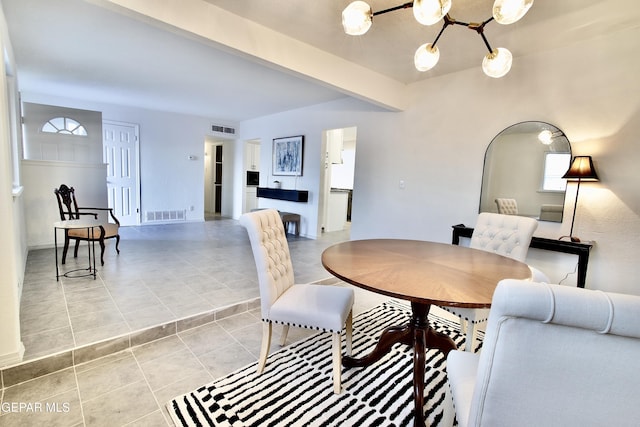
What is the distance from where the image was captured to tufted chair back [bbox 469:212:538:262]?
6.95 feet

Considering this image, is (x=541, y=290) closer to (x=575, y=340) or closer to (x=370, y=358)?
(x=575, y=340)

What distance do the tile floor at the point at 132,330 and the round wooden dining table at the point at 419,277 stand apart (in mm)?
842

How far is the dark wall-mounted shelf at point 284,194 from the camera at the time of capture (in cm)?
572

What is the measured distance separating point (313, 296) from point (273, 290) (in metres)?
0.25

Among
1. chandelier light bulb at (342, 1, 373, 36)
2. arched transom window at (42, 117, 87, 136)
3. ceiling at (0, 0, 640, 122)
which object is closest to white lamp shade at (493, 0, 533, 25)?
chandelier light bulb at (342, 1, 373, 36)

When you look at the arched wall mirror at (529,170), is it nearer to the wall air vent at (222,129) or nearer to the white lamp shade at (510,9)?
the white lamp shade at (510,9)

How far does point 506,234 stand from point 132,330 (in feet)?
9.12

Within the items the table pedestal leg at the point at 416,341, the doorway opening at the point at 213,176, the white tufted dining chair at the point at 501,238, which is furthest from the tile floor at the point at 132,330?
the doorway opening at the point at 213,176

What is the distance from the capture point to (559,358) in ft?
2.12

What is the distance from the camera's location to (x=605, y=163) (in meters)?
Result: 2.61

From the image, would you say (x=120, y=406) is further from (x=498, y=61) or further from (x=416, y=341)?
(x=498, y=61)

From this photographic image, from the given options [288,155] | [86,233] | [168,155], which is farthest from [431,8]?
[168,155]

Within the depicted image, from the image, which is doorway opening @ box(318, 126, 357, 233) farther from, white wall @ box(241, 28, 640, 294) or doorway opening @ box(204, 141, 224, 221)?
doorway opening @ box(204, 141, 224, 221)

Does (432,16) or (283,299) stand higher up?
(432,16)
